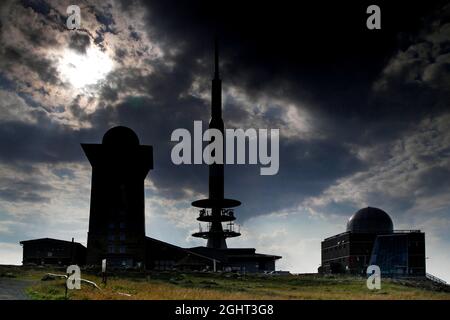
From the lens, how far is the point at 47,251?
88750 millimetres

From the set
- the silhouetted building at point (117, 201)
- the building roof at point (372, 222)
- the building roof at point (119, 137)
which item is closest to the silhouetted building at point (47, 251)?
the silhouetted building at point (117, 201)

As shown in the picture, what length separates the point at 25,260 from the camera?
291ft

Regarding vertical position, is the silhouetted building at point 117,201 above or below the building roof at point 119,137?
below

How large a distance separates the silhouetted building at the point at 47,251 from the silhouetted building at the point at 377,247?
155ft

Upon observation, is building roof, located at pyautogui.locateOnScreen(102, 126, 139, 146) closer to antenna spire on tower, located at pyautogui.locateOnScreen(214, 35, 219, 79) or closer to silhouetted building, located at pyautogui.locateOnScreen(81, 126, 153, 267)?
silhouetted building, located at pyautogui.locateOnScreen(81, 126, 153, 267)

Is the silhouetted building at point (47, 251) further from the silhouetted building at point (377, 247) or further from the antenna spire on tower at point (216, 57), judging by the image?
the silhouetted building at point (377, 247)

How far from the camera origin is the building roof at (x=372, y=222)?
313ft

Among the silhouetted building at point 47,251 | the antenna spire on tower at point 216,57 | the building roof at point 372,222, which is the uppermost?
the antenna spire on tower at point 216,57

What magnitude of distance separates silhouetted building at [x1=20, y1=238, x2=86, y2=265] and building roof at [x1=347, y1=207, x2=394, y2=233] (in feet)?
171

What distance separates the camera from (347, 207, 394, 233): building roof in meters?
95.4

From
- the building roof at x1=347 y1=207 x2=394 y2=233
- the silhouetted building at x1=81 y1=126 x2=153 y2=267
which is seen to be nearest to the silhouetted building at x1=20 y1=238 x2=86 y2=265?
the silhouetted building at x1=81 y1=126 x2=153 y2=267

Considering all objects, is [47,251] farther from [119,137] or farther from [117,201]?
[119,137]
